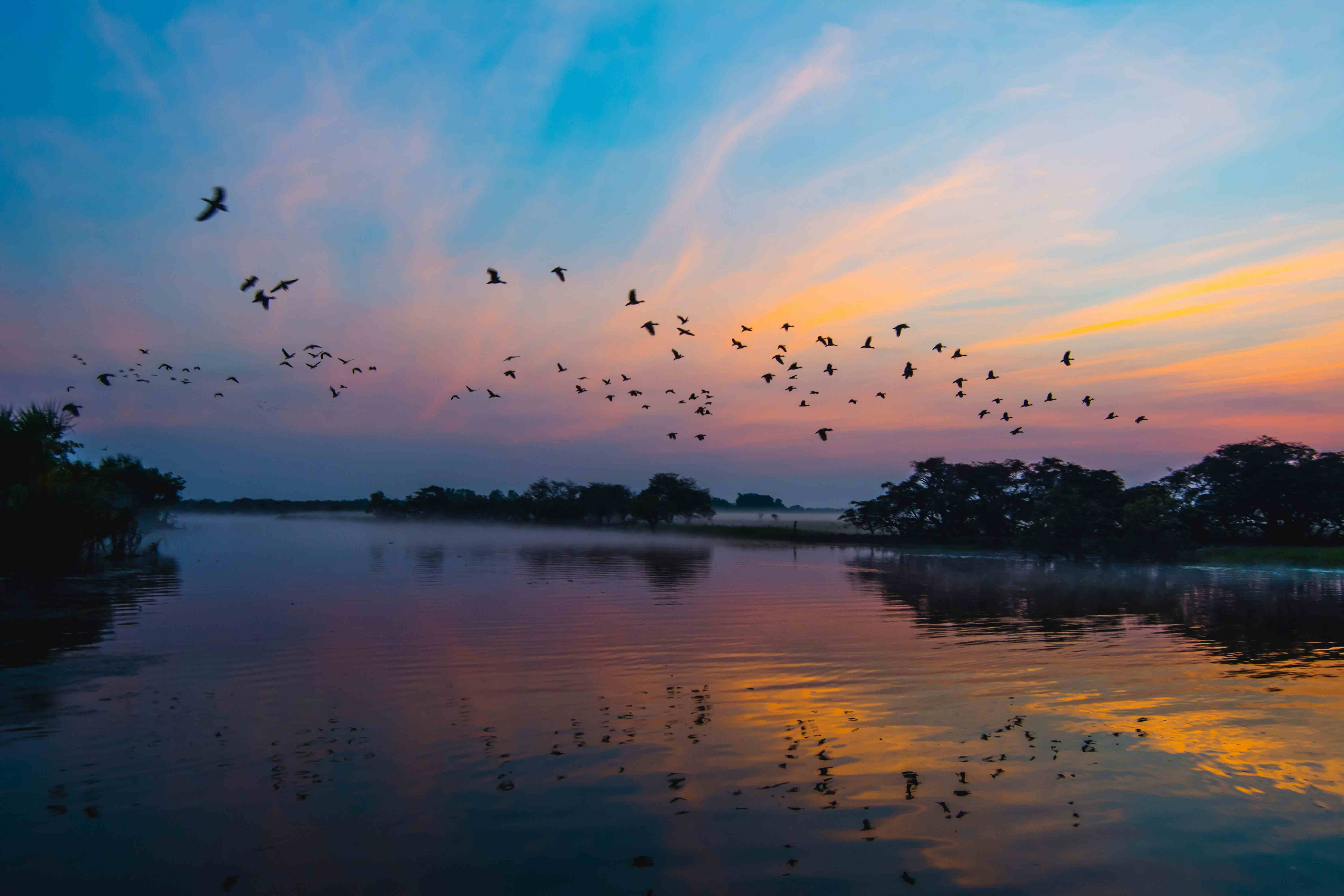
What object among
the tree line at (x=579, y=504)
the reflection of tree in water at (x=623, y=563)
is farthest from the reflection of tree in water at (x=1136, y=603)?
the tree line at (x=579, y=504)

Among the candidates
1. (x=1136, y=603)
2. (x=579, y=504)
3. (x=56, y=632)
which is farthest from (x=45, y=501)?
(x=579, y=504)

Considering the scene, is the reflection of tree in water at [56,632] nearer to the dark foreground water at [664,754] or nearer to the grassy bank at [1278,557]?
the dark foreground water at [664,754]

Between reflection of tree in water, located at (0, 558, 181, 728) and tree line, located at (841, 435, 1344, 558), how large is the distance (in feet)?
166

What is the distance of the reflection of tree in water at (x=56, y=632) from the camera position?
1471 centimetres

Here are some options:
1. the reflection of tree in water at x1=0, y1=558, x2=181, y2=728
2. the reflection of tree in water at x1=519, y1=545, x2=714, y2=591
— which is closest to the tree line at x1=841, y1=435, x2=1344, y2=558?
the reflection of tree in water at x1=519, y1=545, x2=714, y2=591

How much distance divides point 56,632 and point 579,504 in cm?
12181

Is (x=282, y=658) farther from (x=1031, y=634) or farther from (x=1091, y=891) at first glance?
(x=1031, y=634)

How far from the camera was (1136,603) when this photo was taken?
31500 millimetres

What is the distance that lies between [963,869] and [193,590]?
110 feet

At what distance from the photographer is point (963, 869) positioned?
8109 mm

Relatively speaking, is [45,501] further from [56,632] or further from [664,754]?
[664,754]

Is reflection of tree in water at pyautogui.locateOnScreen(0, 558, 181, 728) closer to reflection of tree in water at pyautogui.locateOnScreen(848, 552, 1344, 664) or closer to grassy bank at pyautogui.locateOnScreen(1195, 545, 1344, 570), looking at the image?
A: reflection of tree in water at pyautogui.locateOnScreen(848, 552, 1344, 664)

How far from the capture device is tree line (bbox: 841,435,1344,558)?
170 feet

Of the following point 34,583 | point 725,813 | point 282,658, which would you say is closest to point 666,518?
point 34,583
